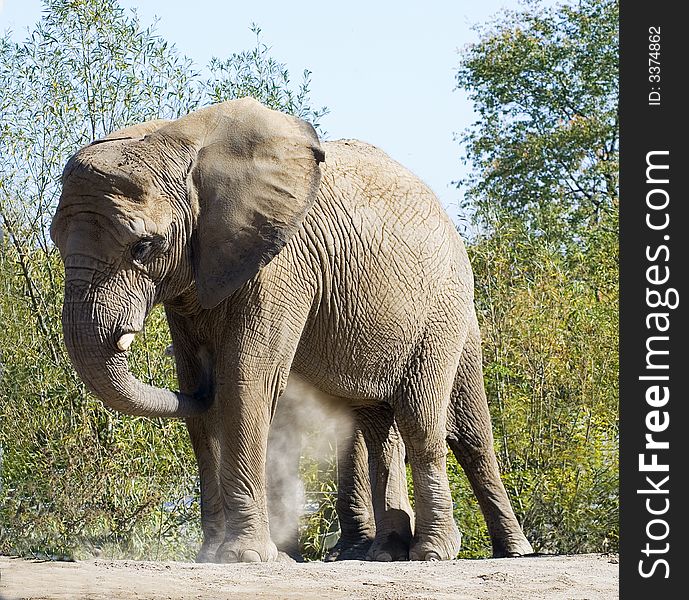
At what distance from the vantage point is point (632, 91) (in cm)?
725

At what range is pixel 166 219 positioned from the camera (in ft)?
24.3

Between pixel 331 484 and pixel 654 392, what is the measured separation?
5210 millimetres

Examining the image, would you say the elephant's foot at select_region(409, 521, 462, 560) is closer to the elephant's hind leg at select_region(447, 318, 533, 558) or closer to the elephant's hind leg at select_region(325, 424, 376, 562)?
the elephant's hind leg at select_region(325, 424, 376, 562)

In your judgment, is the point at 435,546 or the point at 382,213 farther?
the point at 435,546

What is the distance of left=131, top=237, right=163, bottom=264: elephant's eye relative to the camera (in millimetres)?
7301


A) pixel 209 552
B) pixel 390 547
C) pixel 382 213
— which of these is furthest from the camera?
pixel 390 547

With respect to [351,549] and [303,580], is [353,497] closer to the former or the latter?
[351,549]

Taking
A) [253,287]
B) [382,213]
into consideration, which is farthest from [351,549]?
[253,287]

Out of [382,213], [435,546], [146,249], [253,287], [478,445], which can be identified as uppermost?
[382,213]

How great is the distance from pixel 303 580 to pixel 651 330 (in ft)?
7.32

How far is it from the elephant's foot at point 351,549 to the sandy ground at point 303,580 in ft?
4.27

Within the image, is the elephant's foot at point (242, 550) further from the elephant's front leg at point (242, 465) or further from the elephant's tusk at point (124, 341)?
the elephant's tusk at point (124, 341)

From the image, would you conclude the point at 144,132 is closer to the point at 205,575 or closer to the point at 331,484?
the point at 205,575

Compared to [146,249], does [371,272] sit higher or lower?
higher
